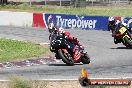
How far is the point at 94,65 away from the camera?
21.7m

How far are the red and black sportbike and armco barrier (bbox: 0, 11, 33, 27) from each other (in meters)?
18.7

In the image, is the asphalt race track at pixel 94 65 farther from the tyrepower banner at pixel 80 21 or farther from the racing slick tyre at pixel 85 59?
the tyrepower banner at pixel 80 21

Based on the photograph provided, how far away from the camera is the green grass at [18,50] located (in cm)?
2377

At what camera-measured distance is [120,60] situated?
23234mm

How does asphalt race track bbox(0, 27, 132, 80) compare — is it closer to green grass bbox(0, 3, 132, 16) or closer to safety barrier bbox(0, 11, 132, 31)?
safety barrier bbox(0, 11, 132, 31)

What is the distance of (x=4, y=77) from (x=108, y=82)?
697 cm

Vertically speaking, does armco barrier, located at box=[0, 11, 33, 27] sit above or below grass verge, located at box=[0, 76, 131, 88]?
below

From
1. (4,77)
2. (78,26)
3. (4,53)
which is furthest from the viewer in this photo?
(78,26)

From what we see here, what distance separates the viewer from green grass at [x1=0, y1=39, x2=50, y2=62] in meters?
23.8

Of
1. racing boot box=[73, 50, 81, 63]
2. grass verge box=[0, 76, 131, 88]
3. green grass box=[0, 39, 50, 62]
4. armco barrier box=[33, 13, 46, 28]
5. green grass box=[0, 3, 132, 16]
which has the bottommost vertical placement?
green grass box=[0, 3, 132, 16]

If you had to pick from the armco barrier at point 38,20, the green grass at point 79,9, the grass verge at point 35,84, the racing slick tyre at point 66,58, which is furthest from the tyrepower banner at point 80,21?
the grass verge at point 35,84

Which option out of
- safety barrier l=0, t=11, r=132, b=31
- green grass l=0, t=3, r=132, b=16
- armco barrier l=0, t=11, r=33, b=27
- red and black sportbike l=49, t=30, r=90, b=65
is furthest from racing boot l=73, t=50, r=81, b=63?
green grass l=0, t=3, r=132, b=16

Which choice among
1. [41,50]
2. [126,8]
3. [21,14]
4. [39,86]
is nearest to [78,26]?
[21,14]

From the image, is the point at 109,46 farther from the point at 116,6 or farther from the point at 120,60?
the point at 116,6
